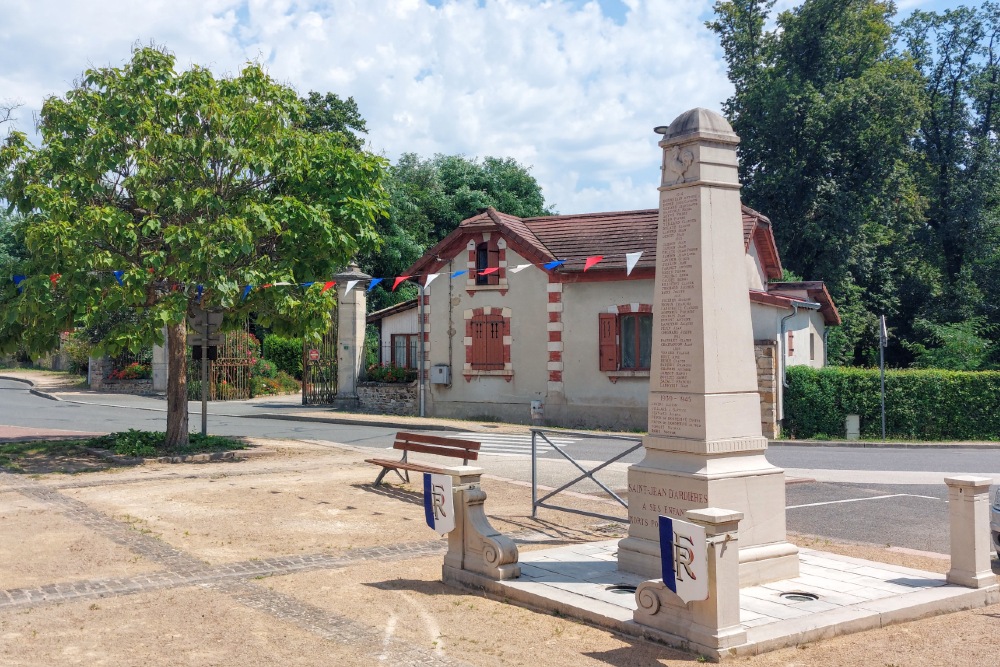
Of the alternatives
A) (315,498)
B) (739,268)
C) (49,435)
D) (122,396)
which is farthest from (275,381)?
(739,268)

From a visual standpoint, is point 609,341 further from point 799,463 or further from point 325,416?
point 325,416

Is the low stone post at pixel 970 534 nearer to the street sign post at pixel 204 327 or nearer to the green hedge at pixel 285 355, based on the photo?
the street sign post at pixel 204 327

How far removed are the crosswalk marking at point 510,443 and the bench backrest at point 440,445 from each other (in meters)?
4.19

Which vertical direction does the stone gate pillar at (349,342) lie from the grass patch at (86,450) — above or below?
above

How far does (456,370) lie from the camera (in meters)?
26.0

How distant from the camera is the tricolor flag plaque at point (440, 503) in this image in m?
7.80

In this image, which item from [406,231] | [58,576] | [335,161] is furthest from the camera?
[406,231]

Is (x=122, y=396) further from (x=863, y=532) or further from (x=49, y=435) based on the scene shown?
(x=863, y=532)

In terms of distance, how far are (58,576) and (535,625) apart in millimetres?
4187

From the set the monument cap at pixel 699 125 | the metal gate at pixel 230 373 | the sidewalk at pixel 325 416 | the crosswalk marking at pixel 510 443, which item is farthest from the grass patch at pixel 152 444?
the metal gate at pixel 230 373

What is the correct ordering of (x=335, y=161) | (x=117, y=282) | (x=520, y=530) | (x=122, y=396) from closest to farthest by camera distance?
(x=520, y=530) → (x=117, y=282) → (x=335, y=161) → (x=122, y=396)

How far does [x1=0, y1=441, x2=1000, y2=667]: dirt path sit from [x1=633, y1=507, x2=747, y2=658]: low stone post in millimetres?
153

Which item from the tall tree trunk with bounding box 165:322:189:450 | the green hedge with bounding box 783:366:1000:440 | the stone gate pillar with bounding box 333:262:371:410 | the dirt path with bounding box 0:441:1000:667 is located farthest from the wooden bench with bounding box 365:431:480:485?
the stone gate pillar with bounding box 333:262:371:410

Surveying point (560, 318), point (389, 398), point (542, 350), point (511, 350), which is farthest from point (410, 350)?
point (560, 318)
